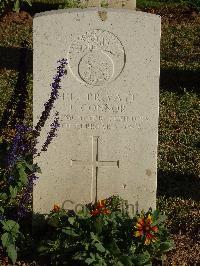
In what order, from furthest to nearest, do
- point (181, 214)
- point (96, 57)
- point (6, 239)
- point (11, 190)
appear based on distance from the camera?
point (181, 214), point (96, 57), point (6, 239), point (11, 190)

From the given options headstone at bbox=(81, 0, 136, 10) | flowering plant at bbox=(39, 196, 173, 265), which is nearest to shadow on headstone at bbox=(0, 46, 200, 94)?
headstone at bbox=(81, 0, 136, 10)

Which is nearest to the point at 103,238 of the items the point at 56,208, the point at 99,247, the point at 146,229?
the point at 99,247

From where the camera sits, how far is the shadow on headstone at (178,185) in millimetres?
5906

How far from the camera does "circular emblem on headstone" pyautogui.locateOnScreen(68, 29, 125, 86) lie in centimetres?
455

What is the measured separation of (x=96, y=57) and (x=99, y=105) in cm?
36

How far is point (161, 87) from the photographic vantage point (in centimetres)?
834

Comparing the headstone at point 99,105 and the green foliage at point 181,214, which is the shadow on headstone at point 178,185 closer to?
the green foliage at point 181,214

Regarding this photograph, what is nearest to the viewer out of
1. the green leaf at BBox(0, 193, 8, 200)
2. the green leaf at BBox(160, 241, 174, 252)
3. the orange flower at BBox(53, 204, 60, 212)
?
the green leaf at BBox(0, 193, 8, 200)

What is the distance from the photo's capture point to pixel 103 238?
15.0 feet

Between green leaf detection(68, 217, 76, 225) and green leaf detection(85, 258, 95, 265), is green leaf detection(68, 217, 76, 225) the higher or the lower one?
the higher one

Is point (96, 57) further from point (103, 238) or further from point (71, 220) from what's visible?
point (103, 238)

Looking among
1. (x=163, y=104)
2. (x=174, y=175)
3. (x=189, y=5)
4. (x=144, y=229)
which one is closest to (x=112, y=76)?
(x=144, y=229)

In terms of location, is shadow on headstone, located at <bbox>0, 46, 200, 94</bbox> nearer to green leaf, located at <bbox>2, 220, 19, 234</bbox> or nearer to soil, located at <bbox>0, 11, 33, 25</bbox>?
soil, located at <bbox>0, 11, 33, 25</bbox>

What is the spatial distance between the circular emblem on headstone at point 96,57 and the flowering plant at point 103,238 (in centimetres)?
96
